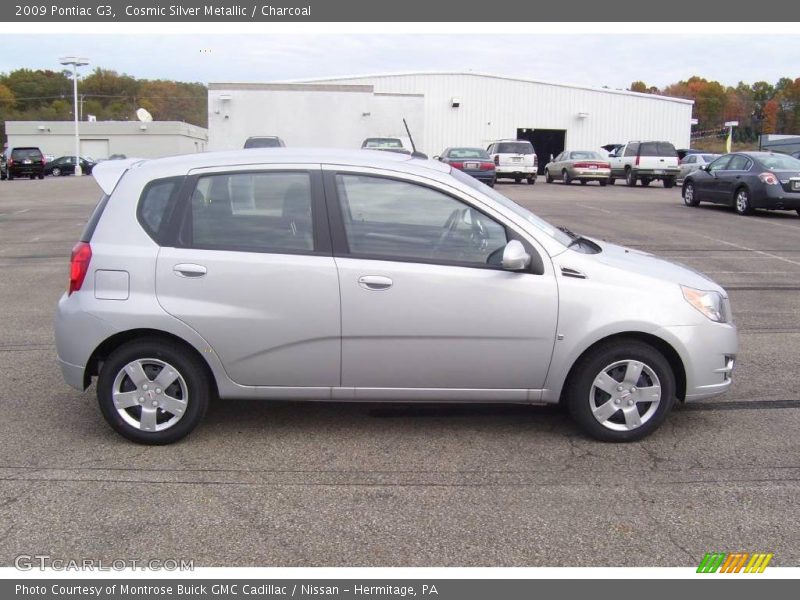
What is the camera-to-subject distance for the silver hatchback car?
15.2 ft

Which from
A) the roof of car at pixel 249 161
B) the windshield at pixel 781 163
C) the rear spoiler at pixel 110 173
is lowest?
the rear spoiler at pixel 110 173

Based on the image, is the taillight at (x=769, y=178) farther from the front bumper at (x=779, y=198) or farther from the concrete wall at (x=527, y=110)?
the concrete wall at (x=527, y=110)

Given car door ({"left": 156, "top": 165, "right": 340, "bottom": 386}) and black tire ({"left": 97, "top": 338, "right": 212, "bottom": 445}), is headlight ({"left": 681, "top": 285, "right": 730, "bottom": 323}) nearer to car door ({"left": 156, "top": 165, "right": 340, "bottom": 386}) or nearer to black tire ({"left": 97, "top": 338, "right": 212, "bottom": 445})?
car door ({"left": 156, "top": 165, "right": 340, "bottom": 386})

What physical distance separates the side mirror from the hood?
1.72 feet

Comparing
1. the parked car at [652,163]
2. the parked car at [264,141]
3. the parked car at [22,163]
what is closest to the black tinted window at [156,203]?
the parked car at [264,141]

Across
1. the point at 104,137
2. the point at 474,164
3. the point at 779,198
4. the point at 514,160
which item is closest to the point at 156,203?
the point at 779,198

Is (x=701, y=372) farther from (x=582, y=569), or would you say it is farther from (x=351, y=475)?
(x=351, y=475)

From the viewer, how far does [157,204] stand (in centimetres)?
477

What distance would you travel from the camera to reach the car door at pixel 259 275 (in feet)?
15.2

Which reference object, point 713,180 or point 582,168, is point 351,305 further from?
point 582,168

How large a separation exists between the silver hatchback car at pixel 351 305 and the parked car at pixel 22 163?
141 feet

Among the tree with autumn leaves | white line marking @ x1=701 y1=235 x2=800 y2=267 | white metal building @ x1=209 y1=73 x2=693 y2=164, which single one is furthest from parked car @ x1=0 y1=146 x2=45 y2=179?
the tree with autumn leaves

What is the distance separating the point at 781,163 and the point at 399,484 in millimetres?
16616

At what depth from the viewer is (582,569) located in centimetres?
345
